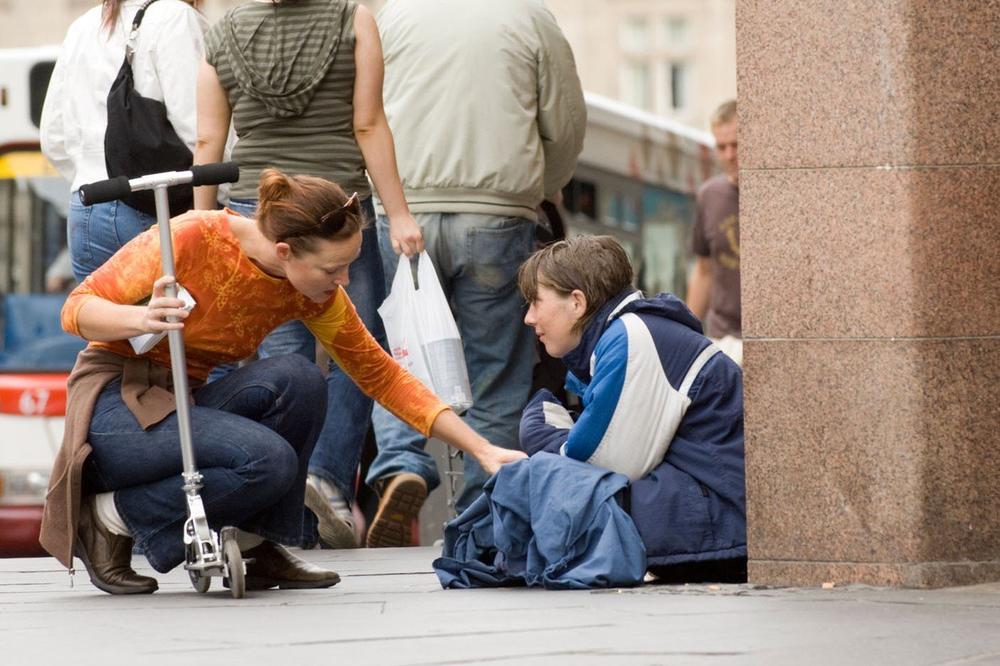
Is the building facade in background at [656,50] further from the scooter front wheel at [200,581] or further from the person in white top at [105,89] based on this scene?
the scooter front wheel at [200,581]

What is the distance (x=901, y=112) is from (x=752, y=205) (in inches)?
16.5

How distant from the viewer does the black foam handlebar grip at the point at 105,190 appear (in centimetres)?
517

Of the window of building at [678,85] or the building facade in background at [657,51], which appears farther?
the window of building at [678,85]

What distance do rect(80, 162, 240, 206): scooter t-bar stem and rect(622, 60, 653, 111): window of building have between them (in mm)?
61007

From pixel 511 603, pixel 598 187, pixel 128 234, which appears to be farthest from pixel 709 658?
pixel 598 187

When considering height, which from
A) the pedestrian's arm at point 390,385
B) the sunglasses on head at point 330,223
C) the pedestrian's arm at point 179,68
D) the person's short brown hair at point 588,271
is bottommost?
the pedestrian's arm at point 390,385

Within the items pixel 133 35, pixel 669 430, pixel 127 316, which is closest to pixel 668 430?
pixel 669 430

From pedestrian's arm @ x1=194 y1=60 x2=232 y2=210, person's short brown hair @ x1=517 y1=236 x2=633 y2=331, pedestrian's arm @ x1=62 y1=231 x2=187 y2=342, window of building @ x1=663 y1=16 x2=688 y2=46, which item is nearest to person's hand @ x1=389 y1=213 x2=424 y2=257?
pedestrian's arm @ x1=194 y1=60 x2=232 y2=210

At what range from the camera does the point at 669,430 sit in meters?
5.45

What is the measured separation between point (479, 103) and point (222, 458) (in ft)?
6.84

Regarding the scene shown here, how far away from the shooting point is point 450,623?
15.0 feet

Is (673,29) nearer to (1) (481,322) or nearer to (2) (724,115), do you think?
(2) (724,115)


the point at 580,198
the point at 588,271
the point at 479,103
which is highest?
the point at 580,198

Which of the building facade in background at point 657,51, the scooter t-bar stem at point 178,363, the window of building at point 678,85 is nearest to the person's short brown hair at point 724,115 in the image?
the scooter t-bar stem at point 178,363
